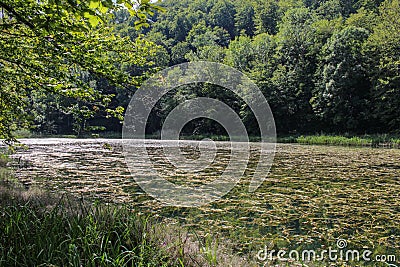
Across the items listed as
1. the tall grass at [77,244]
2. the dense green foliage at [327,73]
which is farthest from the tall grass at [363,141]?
the tall grass at [77,244]

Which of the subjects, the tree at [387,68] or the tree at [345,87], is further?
the tree at [345,87]

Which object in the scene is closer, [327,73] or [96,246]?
[96,246]

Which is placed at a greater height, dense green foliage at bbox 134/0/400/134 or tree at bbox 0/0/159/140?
dense green foliage at bbox 134/0/400/134

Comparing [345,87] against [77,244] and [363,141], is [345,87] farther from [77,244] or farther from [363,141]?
[77,244]

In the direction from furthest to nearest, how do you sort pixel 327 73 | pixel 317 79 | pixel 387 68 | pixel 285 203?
pixel 317 79
pixel 327 73
pixel 387 68
pixel 285 203

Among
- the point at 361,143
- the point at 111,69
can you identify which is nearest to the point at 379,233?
the point at 111,69

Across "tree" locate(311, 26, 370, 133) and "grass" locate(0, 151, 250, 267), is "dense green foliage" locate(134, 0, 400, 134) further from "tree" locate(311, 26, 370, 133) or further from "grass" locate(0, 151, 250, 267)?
"grass" locate(0, 151, 250, 267)

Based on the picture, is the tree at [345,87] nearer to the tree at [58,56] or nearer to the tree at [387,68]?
the tree at [387,68]

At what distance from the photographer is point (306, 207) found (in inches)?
253

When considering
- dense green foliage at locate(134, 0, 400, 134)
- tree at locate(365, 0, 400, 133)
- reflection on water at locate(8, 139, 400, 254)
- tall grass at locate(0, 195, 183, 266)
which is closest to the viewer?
tall grass at locate(0, 195, 183, 266)

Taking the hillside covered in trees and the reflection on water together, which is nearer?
the reflection on water

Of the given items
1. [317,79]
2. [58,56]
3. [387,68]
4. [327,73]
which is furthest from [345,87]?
[58,56]

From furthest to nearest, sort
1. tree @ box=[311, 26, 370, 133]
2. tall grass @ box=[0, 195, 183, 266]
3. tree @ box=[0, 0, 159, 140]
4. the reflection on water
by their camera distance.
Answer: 1. tree @ box=[311, 26, 370, 133]
2. the reflection on water
3. tree @ box=[0, 0, 159, 140]
4. tall grass @ box=[0, 195, 183, 266]

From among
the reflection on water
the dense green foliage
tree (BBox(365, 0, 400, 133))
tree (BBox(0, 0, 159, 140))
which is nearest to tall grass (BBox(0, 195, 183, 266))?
the reflection on water
